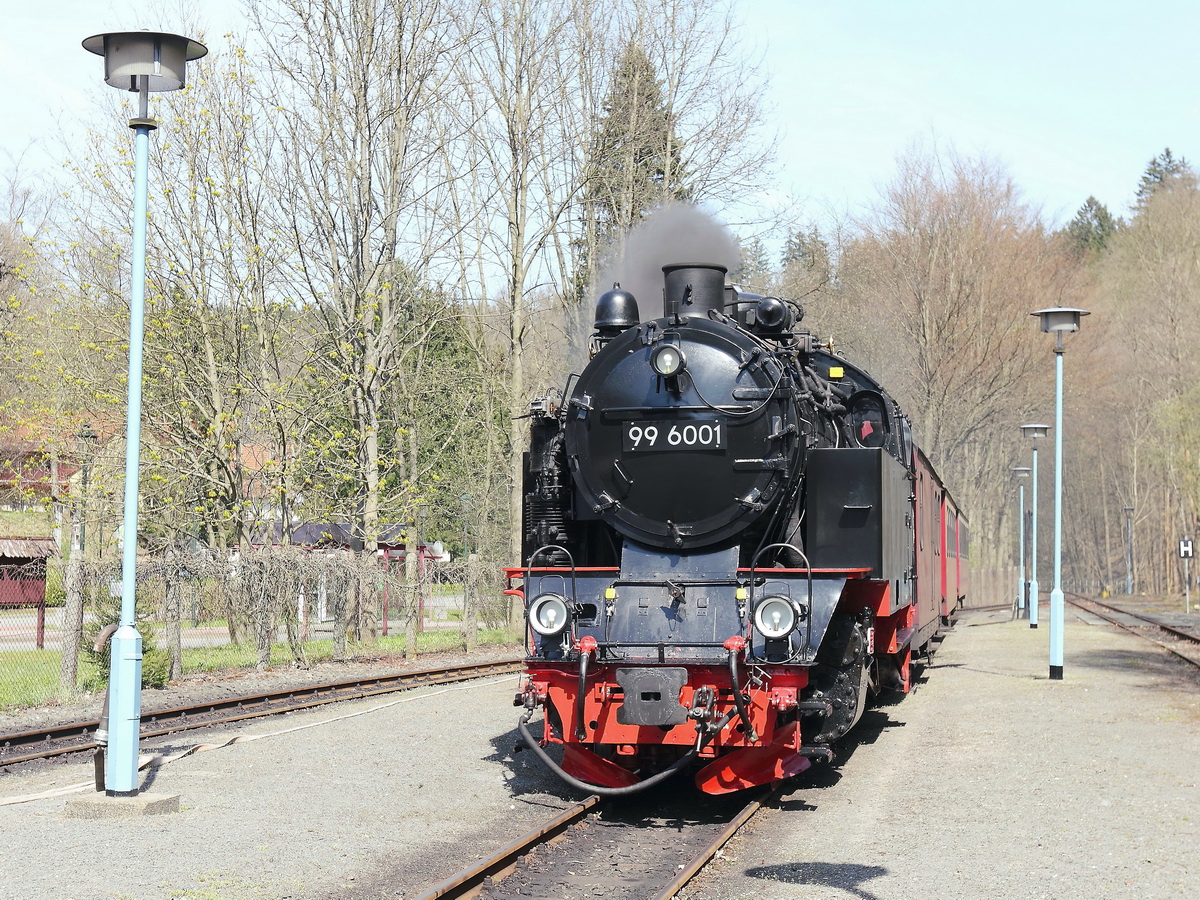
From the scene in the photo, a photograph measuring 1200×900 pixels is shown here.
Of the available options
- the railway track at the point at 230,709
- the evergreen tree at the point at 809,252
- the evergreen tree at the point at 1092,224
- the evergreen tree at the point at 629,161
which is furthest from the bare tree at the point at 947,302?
the evergreen tree at the point at 1092,224

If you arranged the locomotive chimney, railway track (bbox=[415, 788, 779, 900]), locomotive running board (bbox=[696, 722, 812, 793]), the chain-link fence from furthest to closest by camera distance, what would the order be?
1. the chain-link fence
2. the locomotive chimney
3. locomotive running board (bbox=[696, 722, 812, 793])
4. railway track (bbox=[415, 788, 779, 900])

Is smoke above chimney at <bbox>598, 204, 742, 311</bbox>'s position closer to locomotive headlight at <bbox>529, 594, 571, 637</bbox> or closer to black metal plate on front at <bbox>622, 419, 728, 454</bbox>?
A: black metal plate on front at <bbox>622, 419, 728, 454</bbox>

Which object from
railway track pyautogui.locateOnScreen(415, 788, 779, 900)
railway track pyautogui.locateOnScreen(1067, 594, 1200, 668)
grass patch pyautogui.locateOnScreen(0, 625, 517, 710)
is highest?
railway track pyautogui.locateOnScreen(415, 788, 779, 900)

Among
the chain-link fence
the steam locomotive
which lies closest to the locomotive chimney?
the steam locomotive

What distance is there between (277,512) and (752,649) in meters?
11.7

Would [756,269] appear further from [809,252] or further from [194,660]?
[194,660]

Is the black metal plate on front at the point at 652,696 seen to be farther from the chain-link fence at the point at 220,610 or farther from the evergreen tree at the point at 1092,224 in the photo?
the evergreen tree at the point at 1092,224

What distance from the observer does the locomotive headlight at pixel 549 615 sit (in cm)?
788

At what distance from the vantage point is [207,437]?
17531 mm

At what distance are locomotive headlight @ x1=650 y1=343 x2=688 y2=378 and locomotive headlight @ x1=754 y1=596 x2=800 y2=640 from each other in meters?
1.68

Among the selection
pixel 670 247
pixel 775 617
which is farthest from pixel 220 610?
pixel 775 617

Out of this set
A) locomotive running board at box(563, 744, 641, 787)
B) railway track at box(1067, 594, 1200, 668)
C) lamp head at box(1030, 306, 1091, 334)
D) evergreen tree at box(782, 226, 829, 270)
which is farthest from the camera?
evergreen tree at box(782, 226, 829, 270)

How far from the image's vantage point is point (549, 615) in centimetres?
795

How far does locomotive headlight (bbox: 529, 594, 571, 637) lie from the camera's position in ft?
25.8
